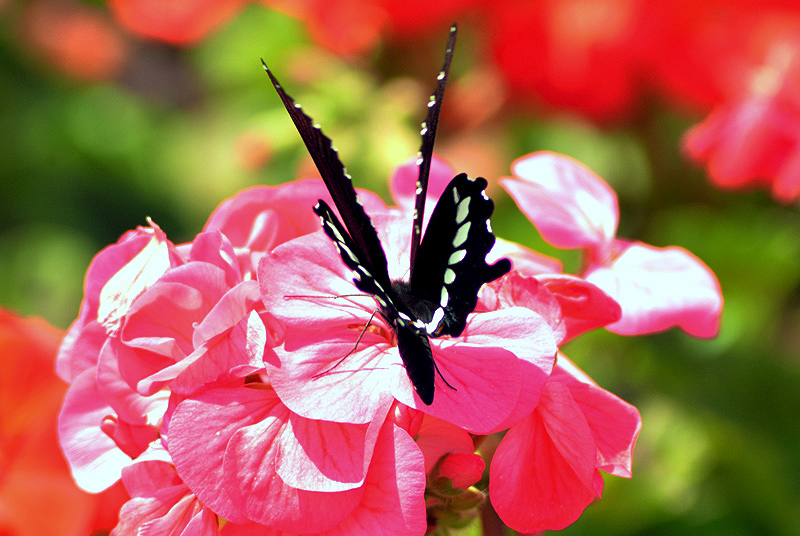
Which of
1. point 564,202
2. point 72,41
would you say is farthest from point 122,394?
point 72,41

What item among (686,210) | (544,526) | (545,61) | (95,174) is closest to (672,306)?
(544,526)

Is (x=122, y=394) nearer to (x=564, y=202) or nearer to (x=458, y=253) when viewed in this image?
(x=458, y=253)

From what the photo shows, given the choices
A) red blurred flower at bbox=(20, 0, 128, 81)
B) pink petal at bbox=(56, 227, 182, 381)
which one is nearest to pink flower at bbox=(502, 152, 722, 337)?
pink petal at bbox=(56, 227, 182, 381)

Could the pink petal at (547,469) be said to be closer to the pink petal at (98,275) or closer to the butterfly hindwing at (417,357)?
the butterfly hindwing at (417,357)

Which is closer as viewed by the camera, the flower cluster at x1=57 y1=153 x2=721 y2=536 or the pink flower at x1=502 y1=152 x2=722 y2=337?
the flower cluster at x1=57 y1=153 x2=721 y2=536

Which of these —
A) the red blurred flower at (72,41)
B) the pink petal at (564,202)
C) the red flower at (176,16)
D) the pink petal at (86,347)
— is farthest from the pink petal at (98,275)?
the red blurred flower at (72,41)

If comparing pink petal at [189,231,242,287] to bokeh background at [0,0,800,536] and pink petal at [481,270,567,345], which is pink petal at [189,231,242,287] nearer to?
pink petal at [481,270,567,345]
